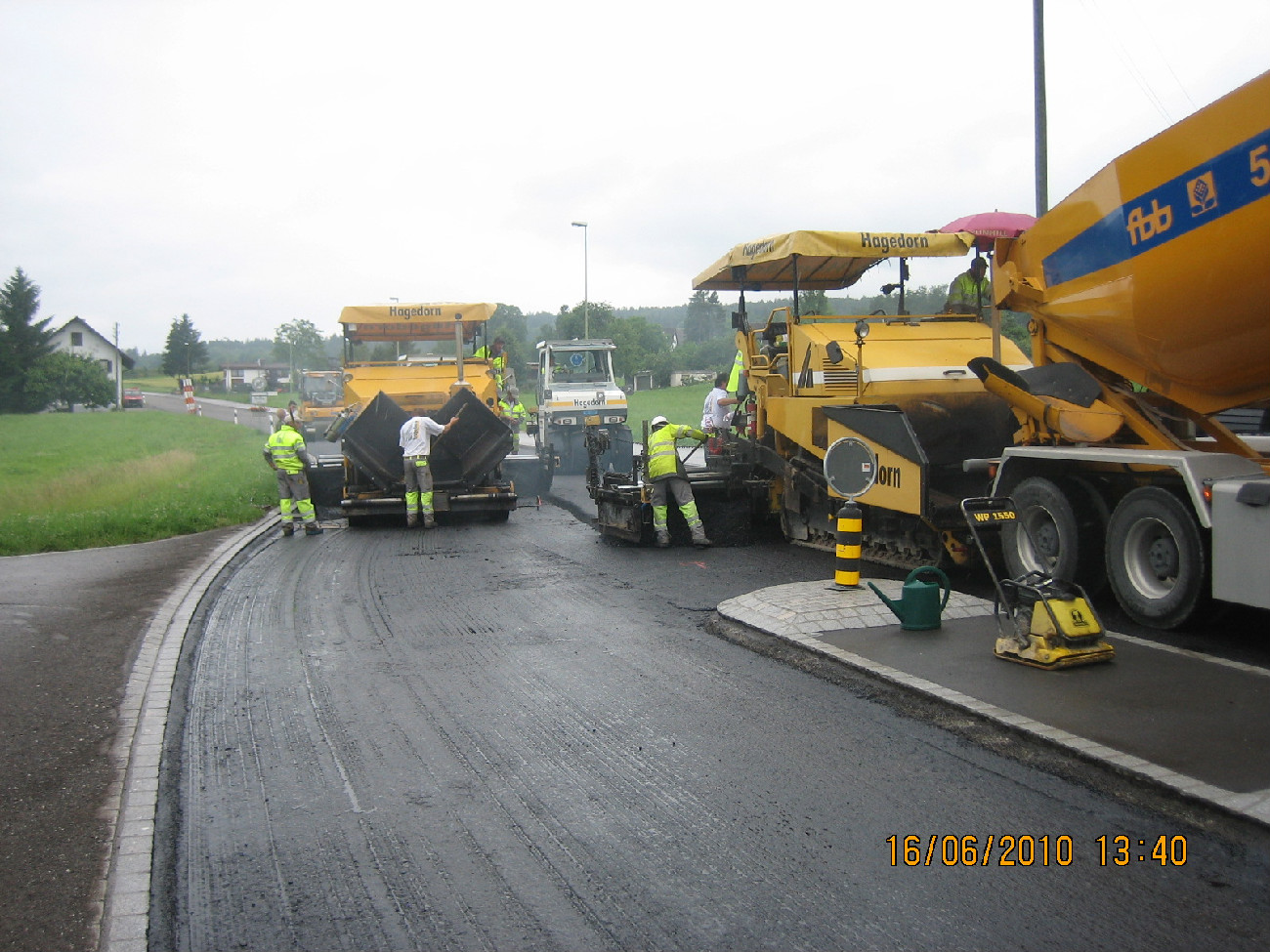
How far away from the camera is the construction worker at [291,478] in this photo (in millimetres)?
13383

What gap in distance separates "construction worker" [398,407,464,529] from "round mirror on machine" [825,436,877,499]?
Result: 6413 mm

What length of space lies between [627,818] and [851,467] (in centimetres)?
499

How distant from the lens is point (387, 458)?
46.5 feet

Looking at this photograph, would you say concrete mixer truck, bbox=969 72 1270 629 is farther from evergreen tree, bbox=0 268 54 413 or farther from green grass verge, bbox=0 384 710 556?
evergreen tree, bbox=0 268 54 413

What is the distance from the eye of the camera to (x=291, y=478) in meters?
13.4

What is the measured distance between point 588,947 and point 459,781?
1.53 m

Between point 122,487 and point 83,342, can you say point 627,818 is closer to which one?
point 122,487

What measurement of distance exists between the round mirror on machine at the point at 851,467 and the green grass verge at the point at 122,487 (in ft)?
29.7

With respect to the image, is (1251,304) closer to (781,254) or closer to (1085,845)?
(1085,845)

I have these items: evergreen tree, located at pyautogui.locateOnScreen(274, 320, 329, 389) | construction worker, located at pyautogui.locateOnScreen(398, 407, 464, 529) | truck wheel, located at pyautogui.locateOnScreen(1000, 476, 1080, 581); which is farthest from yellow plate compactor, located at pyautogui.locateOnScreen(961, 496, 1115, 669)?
evergreen tree, located at pyautogui.locateOnScreen(274, 320, 329, 389)

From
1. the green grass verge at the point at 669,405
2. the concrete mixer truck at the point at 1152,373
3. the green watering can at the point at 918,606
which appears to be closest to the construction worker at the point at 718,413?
the concrete mixer truck at the point at 1152,373

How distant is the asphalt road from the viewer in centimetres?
329

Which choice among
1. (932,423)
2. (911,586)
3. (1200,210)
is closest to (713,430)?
(932,423)

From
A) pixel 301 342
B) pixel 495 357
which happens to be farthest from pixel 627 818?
→ pixel 301 342
